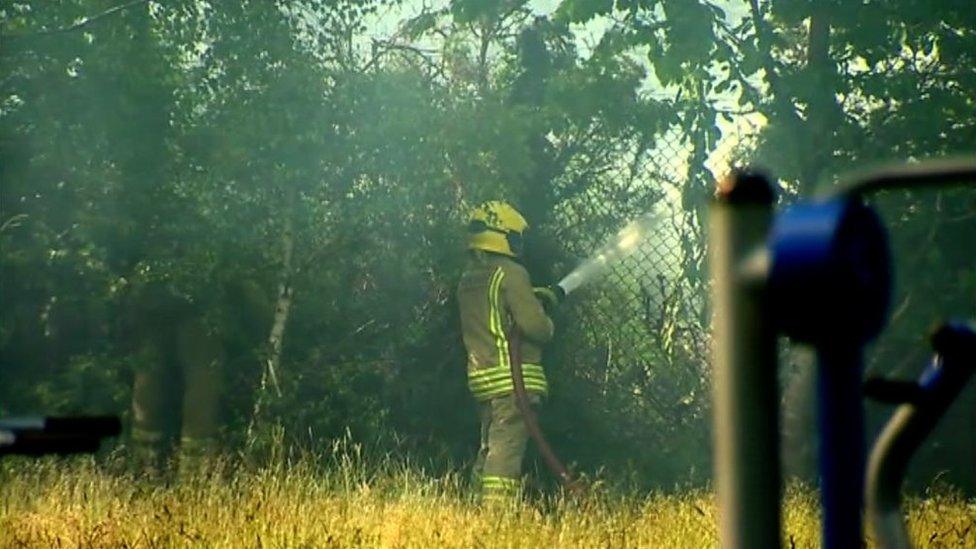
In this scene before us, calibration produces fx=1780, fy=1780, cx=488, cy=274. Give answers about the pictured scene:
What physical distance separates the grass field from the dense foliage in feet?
2.79

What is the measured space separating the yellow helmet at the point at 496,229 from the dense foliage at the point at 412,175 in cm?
13

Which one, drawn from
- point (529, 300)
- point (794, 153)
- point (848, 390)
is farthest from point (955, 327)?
point (794, 153)

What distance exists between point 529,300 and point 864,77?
2.42 meters

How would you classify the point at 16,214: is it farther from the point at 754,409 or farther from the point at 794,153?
the point at 754,409

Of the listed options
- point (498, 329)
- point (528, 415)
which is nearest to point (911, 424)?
point (528, 415)

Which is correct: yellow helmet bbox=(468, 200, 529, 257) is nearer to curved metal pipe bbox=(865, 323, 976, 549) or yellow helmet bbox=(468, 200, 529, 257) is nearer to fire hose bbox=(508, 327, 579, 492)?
fire hose bbox=(508, 327, 579, 492)

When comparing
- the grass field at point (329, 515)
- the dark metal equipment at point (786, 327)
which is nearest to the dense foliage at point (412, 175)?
the grass field at point (329, 515)

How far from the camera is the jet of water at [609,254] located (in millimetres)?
10117

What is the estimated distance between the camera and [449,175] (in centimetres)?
1031

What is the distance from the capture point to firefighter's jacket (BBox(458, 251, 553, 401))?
991 cm

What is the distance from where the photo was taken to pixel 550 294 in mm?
9836

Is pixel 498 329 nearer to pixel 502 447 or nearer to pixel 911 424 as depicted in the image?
pixel 502 447

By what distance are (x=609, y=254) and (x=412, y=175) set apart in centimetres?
122

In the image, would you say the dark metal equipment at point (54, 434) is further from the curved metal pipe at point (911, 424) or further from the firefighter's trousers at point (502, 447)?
the firefighter's trousers at point (502, 447)
